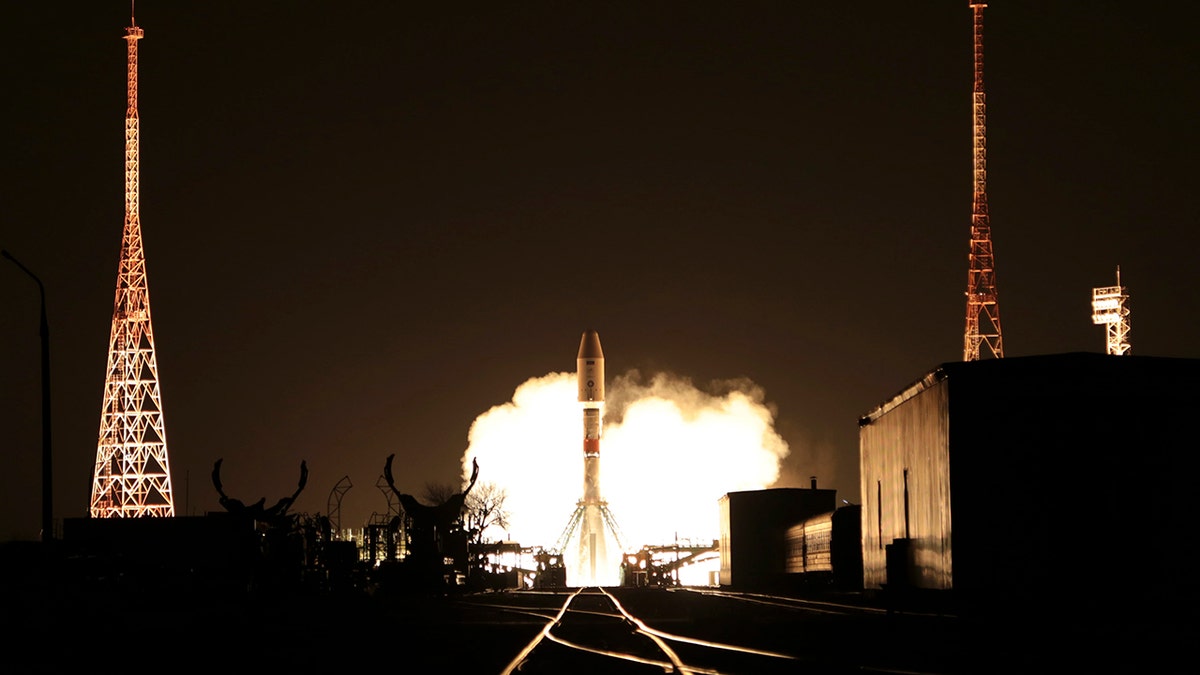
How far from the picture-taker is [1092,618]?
32094 millimetres

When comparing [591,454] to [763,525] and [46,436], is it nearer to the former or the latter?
[763,525]

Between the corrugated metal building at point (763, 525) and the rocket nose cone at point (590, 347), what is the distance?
53926 mm

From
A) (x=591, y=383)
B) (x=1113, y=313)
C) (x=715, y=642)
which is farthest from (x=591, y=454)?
(x=715, y=642)

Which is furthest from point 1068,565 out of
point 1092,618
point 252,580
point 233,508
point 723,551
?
point 723,551

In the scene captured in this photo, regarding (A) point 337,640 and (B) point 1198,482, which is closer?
(A) point 337,640

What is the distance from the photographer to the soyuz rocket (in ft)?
Result: 429

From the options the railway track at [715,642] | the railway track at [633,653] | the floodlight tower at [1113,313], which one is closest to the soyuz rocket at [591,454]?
the floodlight tower at [1113,313]

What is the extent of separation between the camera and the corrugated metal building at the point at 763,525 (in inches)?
2933

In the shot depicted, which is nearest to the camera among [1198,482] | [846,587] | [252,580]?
[1198,482]

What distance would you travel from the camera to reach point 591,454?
136 meters

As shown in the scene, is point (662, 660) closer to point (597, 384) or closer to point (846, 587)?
point (846, 587)

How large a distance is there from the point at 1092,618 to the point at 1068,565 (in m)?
1.17

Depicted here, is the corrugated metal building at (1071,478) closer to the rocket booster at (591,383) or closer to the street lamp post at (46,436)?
the street lamp post at (46,436)

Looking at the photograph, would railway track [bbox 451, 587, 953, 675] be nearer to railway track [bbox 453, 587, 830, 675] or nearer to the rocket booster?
railway track [bbox 453, 587, 830, 675]
